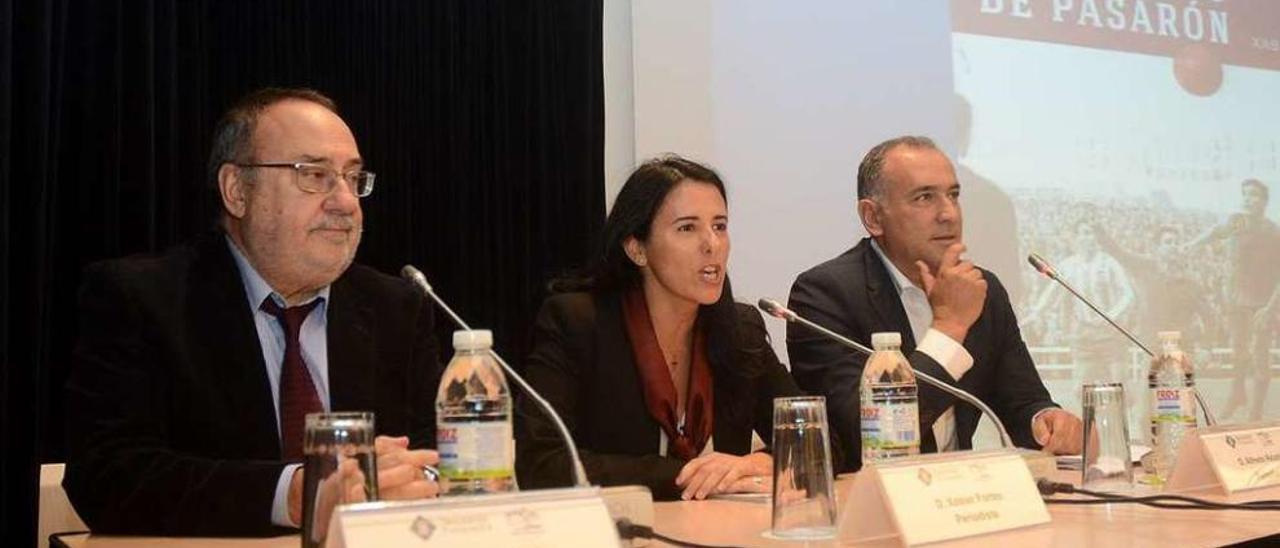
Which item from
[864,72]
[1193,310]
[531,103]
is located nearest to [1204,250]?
[1193,310]

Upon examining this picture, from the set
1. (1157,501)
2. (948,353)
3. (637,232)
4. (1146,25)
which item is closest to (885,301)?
(948,353)

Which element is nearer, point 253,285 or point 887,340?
point 887,340

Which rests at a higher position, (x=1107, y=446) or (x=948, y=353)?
(x=948, y=353)

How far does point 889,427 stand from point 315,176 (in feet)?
3.59

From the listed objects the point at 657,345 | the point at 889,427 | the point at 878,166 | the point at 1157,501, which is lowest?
the point at 1157,501

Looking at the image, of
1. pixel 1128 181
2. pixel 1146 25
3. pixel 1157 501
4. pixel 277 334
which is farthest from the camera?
pixel 1146 25

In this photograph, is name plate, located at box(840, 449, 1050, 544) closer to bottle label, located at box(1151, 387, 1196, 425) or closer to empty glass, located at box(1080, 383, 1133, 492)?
empty glass, located at box(1080, 383, 1133, 492)

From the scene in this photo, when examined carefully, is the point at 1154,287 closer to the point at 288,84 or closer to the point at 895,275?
the point at 895,275

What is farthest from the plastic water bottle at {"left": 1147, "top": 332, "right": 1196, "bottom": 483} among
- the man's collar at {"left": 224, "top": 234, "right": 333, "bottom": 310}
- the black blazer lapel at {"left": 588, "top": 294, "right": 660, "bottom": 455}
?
the man's collar at {"left": 224, "top": 234, "right": 333, "bottom": 310}

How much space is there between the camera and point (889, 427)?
5.90ft

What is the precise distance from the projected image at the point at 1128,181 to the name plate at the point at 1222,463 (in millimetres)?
1901

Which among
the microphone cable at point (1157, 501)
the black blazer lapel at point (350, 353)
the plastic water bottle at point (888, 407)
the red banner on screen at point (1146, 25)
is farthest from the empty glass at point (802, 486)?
the red banner on screen at point (1146, 25)

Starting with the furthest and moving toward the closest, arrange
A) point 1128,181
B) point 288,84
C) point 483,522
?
1. point 1128,181
2. point 288,84
3. point 483,522

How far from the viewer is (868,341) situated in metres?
2.72
